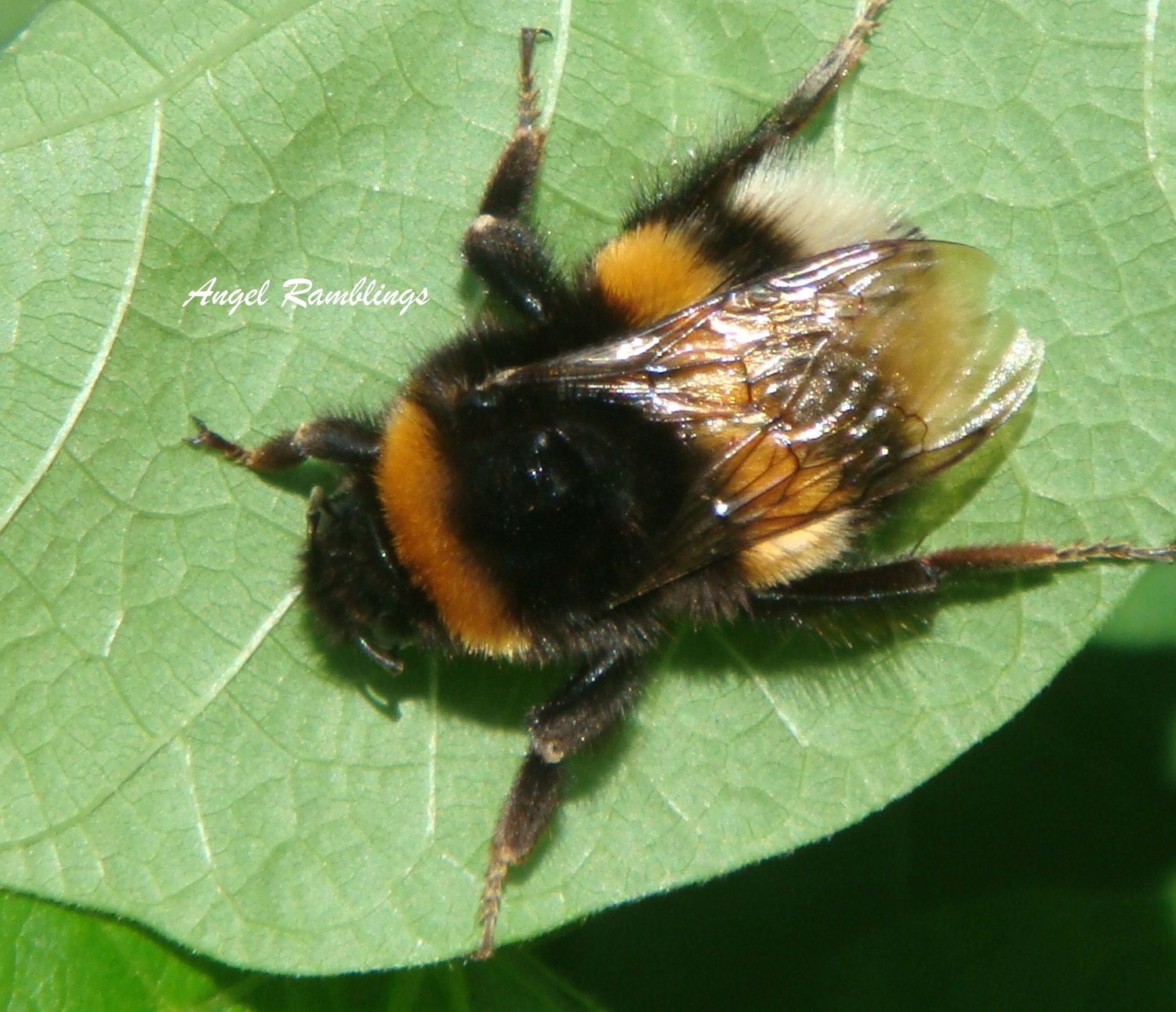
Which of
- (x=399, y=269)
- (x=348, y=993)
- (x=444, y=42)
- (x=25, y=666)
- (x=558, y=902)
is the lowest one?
(x=348, y=993)

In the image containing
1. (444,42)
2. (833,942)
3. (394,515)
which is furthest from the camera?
(833,942)

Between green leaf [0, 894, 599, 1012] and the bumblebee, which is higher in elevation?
the bumblebee

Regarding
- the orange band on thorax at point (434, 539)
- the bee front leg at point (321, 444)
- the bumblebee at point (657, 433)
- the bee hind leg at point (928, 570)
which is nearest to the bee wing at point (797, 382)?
the bumblebee at point (657, 433)

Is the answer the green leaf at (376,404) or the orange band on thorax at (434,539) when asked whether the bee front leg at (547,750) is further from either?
the orange band on thorax at (434,539)

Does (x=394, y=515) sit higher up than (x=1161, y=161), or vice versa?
(x=1161, y=161)

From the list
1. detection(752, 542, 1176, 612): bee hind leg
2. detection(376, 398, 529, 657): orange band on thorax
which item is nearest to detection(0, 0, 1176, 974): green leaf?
detection(752, 542, 1176, 612): bee hind leg

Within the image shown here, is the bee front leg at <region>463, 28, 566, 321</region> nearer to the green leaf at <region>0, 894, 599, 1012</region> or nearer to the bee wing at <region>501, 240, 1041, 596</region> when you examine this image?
the bee wing at <region>501, 240, 1041, 596</region>

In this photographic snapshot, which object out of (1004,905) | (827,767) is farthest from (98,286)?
(1004,905)

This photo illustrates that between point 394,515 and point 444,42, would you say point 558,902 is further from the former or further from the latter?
point 444,42
